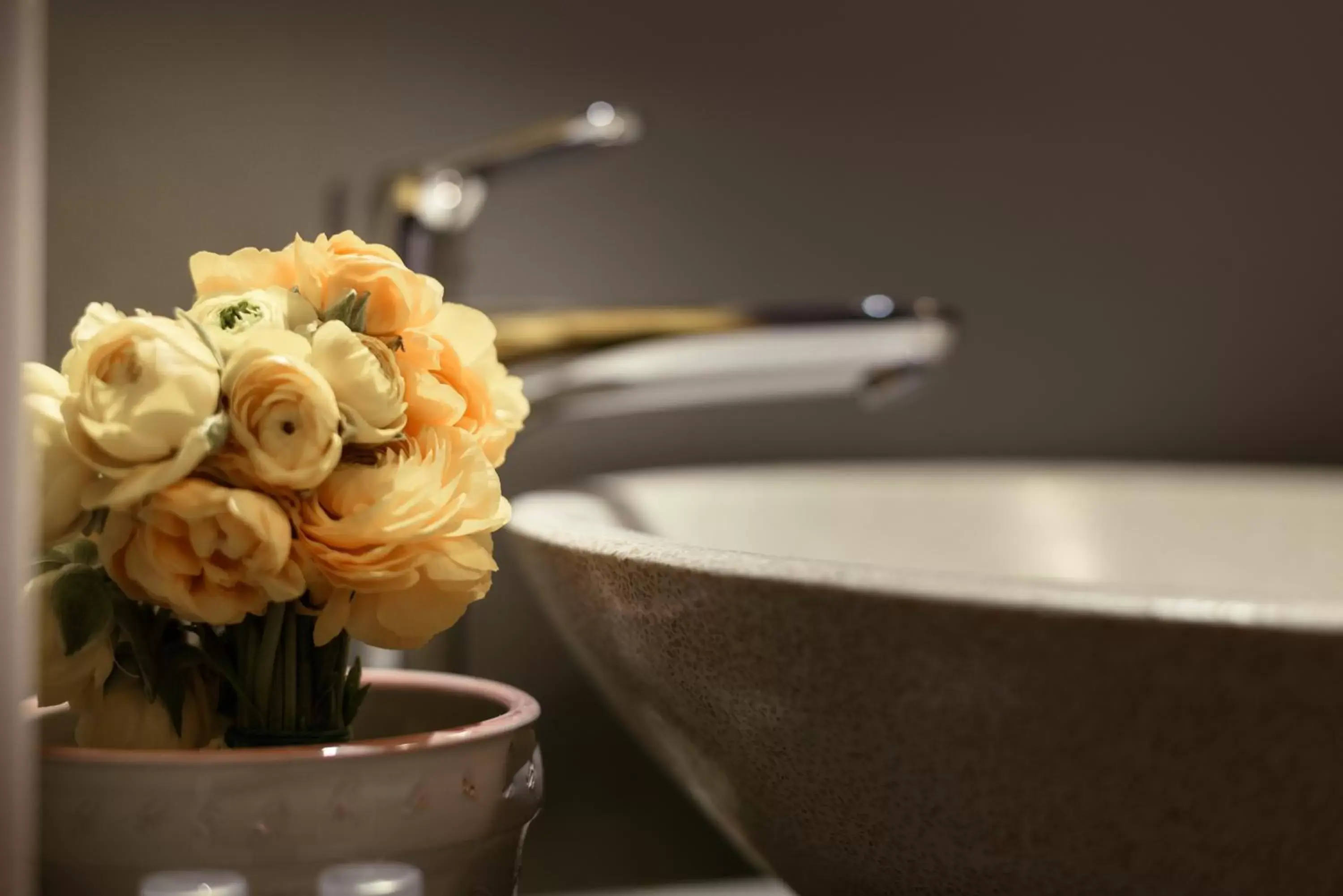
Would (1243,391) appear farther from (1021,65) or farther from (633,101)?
(633,101)

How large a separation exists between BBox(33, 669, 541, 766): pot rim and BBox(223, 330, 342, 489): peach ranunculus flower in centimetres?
6

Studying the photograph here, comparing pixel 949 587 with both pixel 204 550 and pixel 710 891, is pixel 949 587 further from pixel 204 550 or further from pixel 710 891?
pixel 710 891

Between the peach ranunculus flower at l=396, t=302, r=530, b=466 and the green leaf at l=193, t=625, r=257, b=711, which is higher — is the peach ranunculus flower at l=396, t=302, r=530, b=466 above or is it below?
above

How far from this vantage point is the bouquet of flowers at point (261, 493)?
0.88 ft

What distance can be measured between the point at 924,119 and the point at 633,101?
0.64 feet

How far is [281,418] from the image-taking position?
0.27 meters

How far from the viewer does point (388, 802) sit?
27cm

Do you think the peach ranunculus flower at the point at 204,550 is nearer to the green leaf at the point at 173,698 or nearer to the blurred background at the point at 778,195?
the green leaf at the point at 173,698

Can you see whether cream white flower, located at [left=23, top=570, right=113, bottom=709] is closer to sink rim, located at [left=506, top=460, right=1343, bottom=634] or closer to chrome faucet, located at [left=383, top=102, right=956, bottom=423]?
sink rim, located at [left=506, top=460, right=1343, bottom=634]

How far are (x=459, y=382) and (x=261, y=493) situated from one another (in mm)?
58

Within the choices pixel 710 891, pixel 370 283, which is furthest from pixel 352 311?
pixel 710 891

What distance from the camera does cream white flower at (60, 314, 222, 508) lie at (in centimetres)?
26

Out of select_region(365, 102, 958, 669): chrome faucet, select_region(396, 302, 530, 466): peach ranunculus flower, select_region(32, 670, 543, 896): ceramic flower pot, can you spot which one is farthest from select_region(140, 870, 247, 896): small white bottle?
select_region(365, 102, 958, 669): chrome faucet

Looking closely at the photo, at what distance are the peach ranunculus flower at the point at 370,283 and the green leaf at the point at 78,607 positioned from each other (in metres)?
0.08
